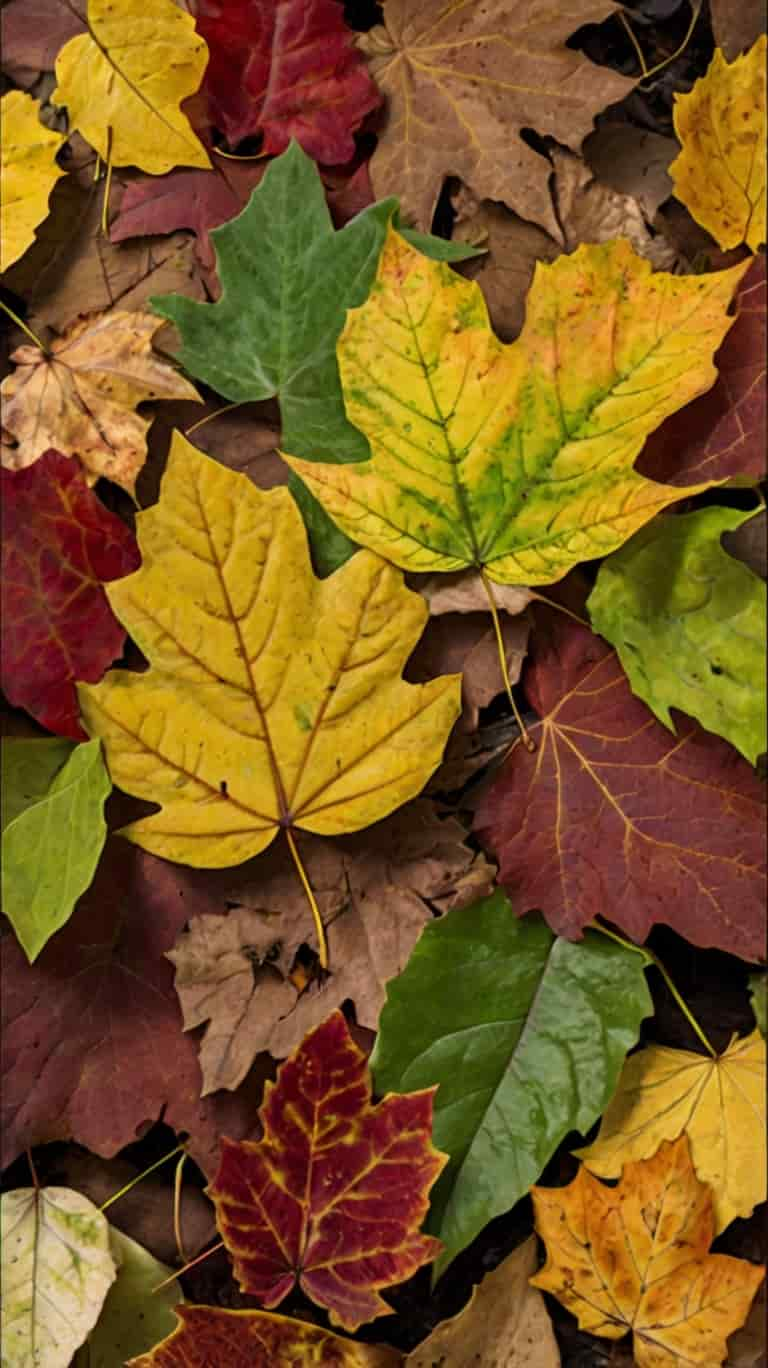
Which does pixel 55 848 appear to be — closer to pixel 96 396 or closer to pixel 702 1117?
pixel 96 396

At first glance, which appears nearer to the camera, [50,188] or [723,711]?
[723,711]

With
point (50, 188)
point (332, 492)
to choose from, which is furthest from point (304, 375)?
point (50, 188)

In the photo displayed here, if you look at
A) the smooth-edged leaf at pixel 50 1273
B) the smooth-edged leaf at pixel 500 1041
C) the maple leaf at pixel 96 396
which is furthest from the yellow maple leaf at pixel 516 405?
the smooth-edged leaf at pixel 50 1273

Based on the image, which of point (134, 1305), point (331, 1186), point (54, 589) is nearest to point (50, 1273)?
point (134, 1305)

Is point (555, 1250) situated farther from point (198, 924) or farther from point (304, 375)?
point (304, 375)

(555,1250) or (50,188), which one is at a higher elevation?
(50,188)

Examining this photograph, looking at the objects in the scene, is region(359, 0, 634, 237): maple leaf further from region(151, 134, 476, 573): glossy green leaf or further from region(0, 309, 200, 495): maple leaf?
region(0, 309, 200, 495): maple leaf
